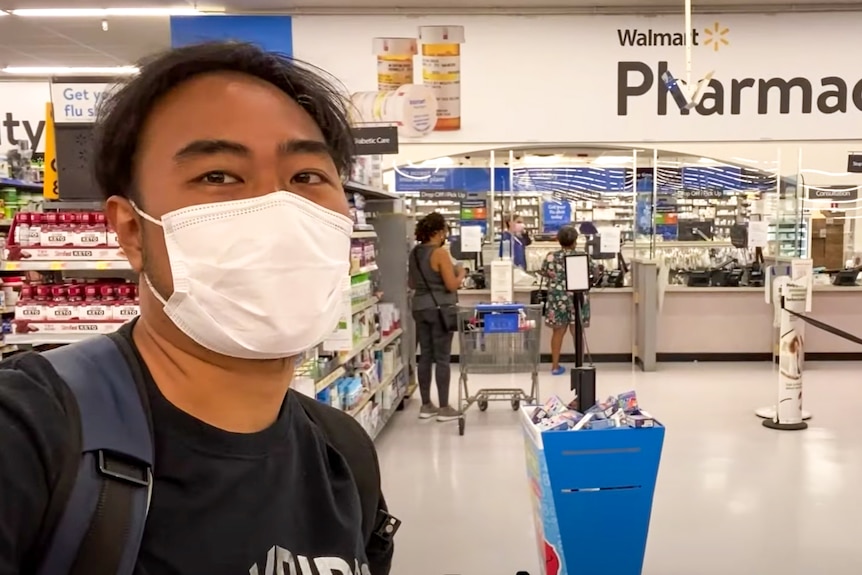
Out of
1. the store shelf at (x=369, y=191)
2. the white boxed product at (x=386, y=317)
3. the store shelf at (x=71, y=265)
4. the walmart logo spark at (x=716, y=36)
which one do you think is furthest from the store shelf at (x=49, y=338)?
the walmart logo spark at (x=716, y=36)

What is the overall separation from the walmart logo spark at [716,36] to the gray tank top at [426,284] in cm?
285

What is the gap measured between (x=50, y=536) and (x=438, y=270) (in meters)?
5.49

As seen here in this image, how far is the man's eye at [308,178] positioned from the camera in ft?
3.54

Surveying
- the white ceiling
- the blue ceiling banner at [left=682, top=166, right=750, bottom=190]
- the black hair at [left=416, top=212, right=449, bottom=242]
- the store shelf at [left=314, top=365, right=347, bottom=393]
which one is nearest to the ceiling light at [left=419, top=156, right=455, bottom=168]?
the blue ceiling banner at [left=682, top=166, right=750, bottom=190]

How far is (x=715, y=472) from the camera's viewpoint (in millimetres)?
4941

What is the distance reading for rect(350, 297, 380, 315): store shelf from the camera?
488 centimetres

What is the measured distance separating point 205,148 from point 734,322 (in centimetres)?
898

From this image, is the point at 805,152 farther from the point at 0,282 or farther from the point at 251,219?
the point at 251,219

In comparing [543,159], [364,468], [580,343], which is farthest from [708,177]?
[364,468]

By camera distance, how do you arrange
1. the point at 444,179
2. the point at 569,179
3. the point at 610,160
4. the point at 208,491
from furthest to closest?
the point at 569,179 → the point at 610,160 → the point at 444,179 → the point at 208,491

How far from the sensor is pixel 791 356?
19.4 feet

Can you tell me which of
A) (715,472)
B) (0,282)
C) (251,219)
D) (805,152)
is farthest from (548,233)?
(251,219)

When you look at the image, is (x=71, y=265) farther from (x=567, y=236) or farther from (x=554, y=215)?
(x=554, y=215)

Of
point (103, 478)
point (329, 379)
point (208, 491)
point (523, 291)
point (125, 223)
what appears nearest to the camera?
point (103, 478)
